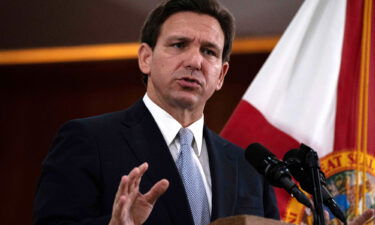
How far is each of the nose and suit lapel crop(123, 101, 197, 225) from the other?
188mm

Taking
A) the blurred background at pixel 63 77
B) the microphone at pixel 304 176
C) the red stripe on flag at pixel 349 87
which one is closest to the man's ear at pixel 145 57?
the microphone at pixel 304 176

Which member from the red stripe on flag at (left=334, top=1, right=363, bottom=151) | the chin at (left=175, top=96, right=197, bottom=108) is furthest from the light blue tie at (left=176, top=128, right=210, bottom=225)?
the red stripe on flag at (left=334, top=1, right=363, bottom=151)

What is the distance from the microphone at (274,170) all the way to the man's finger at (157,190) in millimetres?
245

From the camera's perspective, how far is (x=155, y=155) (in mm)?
1948

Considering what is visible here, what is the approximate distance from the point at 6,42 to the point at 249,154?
3.10 metres

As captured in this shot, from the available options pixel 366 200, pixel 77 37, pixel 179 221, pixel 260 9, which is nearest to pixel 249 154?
pixel 179 221

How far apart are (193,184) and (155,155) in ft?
0.43

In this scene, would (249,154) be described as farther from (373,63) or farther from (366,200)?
(373,63)

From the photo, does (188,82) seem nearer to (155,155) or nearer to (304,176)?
(155,155)

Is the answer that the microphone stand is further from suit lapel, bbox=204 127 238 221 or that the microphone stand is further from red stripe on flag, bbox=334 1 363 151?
red stripe on flag, bbox=334 1 363 151

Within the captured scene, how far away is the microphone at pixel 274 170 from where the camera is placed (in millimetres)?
1519

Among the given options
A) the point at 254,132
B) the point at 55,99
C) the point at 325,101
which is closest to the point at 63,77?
the point at 55,99

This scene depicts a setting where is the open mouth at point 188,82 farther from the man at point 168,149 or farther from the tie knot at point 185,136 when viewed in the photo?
the tie knot at point 185,136

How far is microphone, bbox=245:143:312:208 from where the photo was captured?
152 cm
